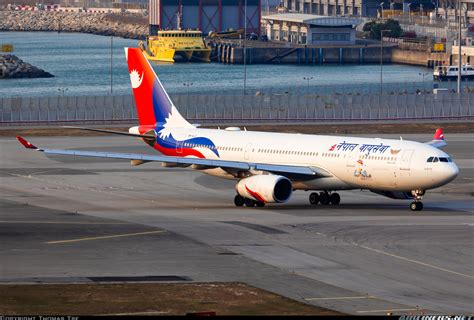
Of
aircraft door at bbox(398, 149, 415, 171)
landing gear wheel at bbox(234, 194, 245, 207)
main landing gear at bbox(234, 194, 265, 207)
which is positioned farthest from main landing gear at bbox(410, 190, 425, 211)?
landing gear wheel at bbox(234, 194, 245, 207)

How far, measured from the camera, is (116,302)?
48875 mm

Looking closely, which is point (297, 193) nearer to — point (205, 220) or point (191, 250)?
point (205, 220)

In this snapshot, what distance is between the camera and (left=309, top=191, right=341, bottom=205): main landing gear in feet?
259

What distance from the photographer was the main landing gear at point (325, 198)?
79000 millimetres

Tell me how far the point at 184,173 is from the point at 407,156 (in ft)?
86.7

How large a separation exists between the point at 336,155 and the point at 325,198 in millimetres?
4003

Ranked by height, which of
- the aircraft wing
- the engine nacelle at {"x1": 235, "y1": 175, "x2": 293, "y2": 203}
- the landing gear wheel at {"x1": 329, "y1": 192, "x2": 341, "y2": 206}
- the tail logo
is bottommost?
→ the landing gear wheel at {"x1": 329, "y1": 192, "x2": 341, "y2": 206}

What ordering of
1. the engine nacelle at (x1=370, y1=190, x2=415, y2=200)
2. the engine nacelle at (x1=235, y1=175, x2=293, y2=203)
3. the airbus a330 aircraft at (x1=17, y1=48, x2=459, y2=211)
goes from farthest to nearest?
1. the engine nacelle at (x1=370, y1=190, x2=415, y2=200)
2. the engine nacelle at (x1=235, y1=175, x2=293, y2=203)
3. the airbus a330 aircraft at (x1=17, y1=48, x2=459, y2=211)

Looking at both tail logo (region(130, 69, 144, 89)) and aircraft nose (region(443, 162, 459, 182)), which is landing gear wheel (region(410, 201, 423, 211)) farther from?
tail logo (region(130, 69, 144, 89))

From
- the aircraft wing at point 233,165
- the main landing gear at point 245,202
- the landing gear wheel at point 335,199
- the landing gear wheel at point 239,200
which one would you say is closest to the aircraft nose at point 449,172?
the aircraft wing at point 233,165

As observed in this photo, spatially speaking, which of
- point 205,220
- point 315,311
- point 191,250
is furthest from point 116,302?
point 205,220

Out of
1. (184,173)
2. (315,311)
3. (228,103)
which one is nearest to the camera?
(315,311)

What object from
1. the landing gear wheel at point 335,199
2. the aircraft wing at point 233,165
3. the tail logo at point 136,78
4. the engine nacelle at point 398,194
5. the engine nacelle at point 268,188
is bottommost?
the landing gear wheel at point 335,199

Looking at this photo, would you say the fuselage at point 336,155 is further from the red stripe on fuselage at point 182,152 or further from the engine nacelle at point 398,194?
the engine nacelle at point 398,194
